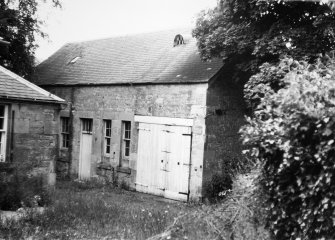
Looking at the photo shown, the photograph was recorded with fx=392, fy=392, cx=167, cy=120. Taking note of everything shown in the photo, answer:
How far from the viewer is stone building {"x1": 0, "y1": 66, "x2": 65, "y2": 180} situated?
12891 mm

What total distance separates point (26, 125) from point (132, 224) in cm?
616

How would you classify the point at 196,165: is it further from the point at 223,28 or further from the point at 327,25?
the point at 327,25

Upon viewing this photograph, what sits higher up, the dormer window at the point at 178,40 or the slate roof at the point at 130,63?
the dormer window at the point at 178,40

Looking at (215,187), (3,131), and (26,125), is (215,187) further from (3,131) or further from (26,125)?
(3,131)

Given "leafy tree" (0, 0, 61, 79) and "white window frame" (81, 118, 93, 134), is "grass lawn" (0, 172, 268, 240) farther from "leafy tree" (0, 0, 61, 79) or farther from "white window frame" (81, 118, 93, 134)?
"leafy tree" (0, 0, 61, 79)

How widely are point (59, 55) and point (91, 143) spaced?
28.3ft

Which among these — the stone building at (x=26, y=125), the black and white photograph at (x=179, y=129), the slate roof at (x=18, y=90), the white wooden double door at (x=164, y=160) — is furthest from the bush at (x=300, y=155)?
the slate roof at (x=18, y=90)

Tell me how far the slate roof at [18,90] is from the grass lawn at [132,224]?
14.1 feet

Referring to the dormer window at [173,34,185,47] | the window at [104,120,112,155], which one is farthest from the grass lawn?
the dormer window at [173,34,185,47]

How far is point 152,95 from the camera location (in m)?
16.0

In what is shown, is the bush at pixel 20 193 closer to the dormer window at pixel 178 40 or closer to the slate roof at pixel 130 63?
the slate roof at pixel 130 63

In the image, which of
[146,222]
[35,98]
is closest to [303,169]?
[146,222]

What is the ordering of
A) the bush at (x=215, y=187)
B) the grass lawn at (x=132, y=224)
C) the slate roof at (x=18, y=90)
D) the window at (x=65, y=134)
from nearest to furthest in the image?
1. the grass lawn at (x=132, y=224)
2. the slate roof at (x=18, y=90)
3. the bush at (x=215, y=187)
4. the window at (x=65, y=134)

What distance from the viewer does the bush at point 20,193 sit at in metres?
10.5
